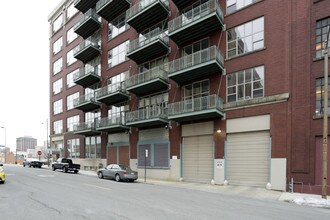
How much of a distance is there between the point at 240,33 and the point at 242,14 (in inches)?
54.6

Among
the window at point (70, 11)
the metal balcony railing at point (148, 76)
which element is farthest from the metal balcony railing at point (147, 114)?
the window at point (70, 11)

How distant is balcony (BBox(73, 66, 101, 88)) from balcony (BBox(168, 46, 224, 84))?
13835 mm

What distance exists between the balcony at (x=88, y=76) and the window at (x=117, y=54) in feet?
8.01

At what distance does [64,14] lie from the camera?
144 ft

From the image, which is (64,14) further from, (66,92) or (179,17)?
(179,17)

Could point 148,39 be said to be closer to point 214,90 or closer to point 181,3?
point 181,3

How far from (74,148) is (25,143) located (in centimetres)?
12135

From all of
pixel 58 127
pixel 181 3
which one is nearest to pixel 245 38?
pixel 181 3

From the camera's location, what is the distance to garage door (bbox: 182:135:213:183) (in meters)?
20.8

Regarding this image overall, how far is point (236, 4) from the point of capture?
20312mm

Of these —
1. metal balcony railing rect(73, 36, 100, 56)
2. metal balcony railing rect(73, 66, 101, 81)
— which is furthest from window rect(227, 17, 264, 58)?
metal balcony railing rect(73, 36, 100, 56)

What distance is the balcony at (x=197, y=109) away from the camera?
19.3m

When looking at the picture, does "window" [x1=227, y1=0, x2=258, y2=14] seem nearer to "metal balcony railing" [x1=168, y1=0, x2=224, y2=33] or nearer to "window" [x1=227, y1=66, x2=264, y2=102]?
"metal balcony railing" [x1=168, y1=0, x2=224, y2=33]

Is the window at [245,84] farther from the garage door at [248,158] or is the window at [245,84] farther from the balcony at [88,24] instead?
the balcony at [88,24]
